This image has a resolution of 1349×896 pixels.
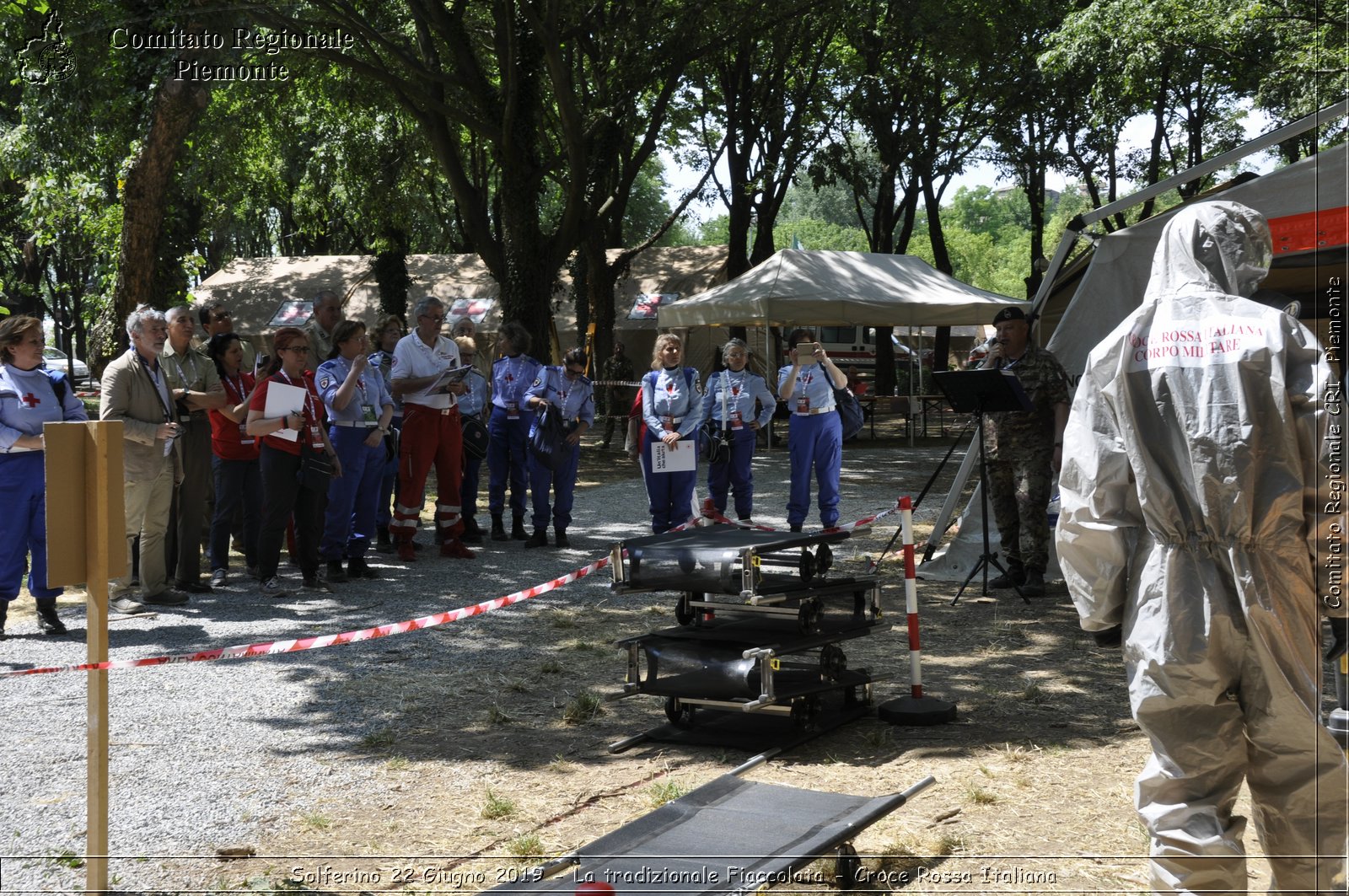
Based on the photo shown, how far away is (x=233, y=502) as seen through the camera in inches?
361

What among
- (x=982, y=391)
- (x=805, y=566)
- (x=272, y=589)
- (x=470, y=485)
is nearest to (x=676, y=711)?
(x=805, y=566)

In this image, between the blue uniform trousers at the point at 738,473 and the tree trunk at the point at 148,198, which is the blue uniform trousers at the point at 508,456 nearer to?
the blue uniform trousers at the point at 738,473

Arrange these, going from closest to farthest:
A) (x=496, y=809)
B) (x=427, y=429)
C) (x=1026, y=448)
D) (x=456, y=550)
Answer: (x=496, y=809), (x=1026, y=448), (x=427, y=429), (x=456, y=550)

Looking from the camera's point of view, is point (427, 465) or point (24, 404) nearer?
point (24, 404)

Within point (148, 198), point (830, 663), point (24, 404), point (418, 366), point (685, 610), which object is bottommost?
point (830, 663)

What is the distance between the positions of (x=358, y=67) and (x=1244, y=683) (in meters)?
14.0

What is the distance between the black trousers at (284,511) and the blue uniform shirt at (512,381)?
2.42 m

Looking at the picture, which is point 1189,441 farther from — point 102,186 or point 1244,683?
point 102,186

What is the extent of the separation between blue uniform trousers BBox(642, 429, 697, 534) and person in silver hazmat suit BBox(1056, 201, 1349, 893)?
684 cm

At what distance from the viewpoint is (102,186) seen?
1780 centimetres

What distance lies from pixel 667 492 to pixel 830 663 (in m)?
4.53

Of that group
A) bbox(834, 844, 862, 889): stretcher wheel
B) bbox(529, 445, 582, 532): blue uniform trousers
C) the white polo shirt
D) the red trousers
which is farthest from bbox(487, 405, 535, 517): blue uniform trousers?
A: bbox(834, 844, 862, 889): stretcher wheel

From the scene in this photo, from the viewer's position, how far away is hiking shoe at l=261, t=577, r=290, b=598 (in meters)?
8.95

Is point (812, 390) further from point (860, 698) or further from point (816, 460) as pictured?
point (860, 698)
